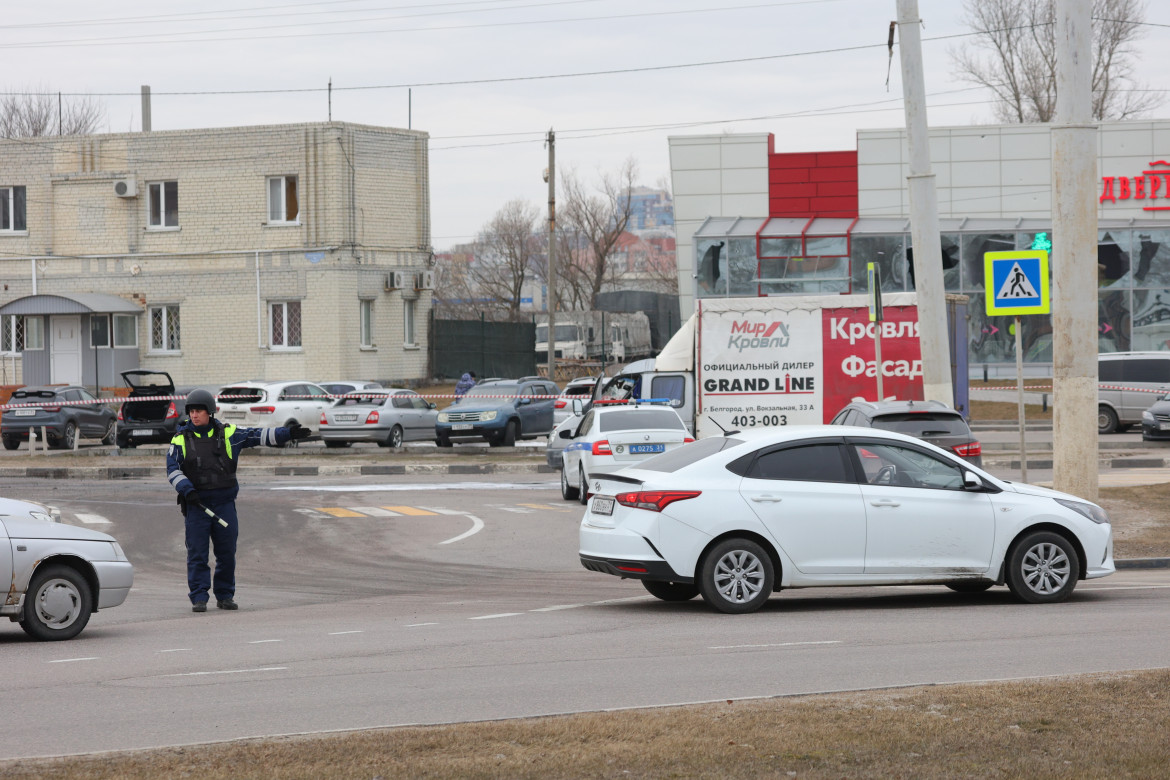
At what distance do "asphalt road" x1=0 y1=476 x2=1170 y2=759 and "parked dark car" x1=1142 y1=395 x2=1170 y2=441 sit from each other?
1760 cm

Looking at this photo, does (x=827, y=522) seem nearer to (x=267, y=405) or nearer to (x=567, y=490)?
(x=567, y=490)

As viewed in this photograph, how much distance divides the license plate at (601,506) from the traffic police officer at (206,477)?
261 cm

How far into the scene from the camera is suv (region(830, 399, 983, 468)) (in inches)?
662

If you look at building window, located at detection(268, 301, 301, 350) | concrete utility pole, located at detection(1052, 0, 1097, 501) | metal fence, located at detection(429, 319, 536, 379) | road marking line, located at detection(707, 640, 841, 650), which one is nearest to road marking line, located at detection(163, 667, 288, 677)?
road marking line, located at detection(707, 640, 841, 650)

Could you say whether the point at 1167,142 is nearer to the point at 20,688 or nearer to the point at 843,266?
the point at 843,266

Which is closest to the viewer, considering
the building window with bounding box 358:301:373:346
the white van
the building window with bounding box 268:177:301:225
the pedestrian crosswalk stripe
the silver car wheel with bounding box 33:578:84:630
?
the silver car wheel with bounding box 33:578:84:630

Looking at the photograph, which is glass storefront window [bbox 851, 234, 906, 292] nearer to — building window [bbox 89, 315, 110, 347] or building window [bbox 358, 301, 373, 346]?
building window [bbox 358, 301, 373, 346]

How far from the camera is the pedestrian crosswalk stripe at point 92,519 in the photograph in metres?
18.9

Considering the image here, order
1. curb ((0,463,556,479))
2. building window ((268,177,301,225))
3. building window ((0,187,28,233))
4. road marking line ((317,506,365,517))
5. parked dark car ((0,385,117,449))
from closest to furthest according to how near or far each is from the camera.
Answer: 1. road marking line ((317,506,365,517))
2. curb ((0,463,556,479))
3. parked dark car ((0,385,117,449))
4. building window ((268,177,301,225))
5. building window ((0,187,28,233))

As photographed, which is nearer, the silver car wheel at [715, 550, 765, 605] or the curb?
the silver car wheel at [715, 550, 765, 605]

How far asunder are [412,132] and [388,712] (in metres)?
39.5

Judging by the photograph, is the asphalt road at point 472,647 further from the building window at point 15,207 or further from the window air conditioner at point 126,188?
the building window at point 15,207

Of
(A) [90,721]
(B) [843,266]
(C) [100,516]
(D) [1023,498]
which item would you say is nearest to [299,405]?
(C) [100,516]

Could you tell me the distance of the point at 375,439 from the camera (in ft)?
105
